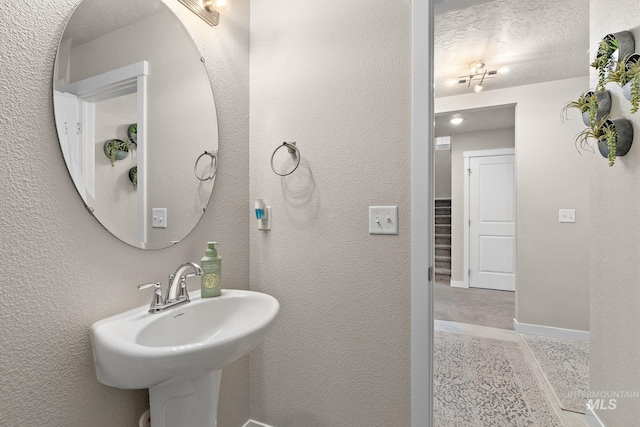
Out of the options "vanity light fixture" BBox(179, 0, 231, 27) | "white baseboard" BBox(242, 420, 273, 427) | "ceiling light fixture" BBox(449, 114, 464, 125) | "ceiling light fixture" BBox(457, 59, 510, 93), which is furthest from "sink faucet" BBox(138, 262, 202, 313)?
"ceiling light fixture" BBox(449, 114, 464, 125)

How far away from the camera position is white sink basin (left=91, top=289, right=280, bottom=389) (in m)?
0.79

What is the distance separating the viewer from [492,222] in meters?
4.73

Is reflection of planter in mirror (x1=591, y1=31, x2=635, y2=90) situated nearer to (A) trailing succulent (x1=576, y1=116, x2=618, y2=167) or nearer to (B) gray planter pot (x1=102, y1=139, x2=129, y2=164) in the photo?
(A) trailing succulent (x1=576, y1=116, x2=618, y2=167)

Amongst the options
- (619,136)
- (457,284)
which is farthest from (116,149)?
(457,284)

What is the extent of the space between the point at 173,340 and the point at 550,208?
3.44m

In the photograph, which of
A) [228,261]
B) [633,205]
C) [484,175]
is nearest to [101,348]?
[228,261]

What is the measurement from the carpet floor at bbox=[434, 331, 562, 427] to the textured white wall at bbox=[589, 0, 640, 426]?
37 cm

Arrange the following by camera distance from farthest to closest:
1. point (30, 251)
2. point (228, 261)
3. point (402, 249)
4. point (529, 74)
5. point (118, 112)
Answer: point (529, 74), point (228, 261), point (402, 249), point (118, 112), point (30, 251)

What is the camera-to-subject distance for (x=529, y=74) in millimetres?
2982

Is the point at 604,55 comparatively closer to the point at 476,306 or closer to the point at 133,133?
the point at 133,133

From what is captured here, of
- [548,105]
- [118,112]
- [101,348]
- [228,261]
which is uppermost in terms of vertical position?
[548,105]

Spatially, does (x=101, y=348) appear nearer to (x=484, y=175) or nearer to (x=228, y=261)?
(x=228, y=261)

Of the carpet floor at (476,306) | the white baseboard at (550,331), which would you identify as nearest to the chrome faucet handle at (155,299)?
the carpet floor at (476,306)

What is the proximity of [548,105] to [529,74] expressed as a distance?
0.38 metres
